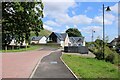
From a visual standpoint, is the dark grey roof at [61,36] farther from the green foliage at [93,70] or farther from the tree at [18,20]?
the green foliage at [93,70]

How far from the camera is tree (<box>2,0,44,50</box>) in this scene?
192 feet

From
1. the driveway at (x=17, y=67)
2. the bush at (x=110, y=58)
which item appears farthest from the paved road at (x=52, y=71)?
the bush at (x=110, y=58)

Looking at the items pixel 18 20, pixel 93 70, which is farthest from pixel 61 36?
pixel 93 70

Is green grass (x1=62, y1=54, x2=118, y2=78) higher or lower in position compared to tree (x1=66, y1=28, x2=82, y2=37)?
lower

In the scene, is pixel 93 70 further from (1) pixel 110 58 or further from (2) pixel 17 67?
(1) pixel 110 58

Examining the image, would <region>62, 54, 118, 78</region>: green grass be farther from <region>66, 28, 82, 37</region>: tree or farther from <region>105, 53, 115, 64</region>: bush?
<region>66, 28, 82, 37</region>: tree

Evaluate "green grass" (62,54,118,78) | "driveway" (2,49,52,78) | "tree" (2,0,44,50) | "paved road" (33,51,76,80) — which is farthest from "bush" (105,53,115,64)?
"tree" (2,0,44,50)

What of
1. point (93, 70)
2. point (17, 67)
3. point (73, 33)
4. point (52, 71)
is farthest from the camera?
point (73, 33)

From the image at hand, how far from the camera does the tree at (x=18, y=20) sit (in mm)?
58562

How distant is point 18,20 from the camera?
196 feet

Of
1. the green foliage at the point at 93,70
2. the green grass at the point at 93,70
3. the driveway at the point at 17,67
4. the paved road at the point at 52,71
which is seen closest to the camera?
the paved road at the point at 52,71

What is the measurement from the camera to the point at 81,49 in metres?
60.2

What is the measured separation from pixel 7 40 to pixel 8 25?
191 inches

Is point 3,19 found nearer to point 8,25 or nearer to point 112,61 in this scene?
point 8,25
